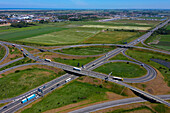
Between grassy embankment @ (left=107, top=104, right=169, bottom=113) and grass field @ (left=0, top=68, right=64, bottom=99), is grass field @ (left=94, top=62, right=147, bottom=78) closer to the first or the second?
grassy embankment @ (left=107, top=104, right=169, bottom=113)

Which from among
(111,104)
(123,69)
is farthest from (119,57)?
(111,104)

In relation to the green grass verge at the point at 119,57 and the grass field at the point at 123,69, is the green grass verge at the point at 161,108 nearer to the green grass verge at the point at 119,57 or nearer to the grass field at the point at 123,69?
the grass field at the point at 123,69

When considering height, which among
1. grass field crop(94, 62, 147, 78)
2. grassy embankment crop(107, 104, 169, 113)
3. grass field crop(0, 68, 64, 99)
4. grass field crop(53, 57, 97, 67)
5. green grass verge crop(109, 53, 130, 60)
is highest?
green grass verge crop(109, 53, 130, 60)

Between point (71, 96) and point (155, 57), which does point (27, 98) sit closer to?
point (71, 96)

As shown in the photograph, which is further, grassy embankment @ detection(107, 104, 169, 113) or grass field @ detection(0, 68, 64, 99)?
grass field @ detection(0, 68, 64, 99)

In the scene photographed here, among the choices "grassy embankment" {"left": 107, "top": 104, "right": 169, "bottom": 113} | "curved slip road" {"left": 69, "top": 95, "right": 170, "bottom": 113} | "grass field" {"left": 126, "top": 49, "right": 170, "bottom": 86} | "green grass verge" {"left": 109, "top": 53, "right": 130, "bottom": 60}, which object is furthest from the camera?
"green grass verge" {"left": 109, "top": 53, "right": 130, "bottom": 60}

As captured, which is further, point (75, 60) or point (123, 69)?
point (75, 60)

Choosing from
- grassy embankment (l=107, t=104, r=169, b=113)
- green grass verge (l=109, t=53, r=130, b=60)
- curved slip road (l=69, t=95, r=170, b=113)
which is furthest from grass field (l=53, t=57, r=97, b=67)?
grassy embankment (l=107, t=104, r=169, b=113)
